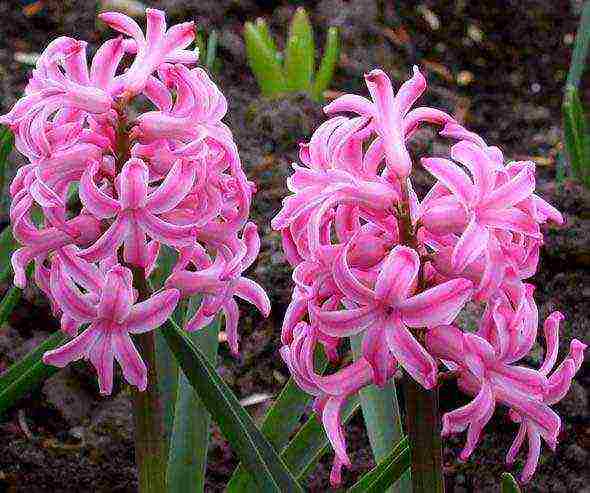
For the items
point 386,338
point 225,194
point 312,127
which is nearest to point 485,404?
point 386,338

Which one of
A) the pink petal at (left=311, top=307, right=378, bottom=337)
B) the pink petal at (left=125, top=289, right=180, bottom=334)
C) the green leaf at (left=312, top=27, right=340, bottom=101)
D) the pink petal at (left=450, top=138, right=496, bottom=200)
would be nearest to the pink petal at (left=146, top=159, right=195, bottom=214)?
the pink petal at (left=125, top=289, right=180, bottom=334)

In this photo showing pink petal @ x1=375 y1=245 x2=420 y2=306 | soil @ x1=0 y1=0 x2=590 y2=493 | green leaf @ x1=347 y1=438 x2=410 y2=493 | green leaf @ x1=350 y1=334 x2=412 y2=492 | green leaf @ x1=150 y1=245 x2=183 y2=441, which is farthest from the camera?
soil @ x1=0 y1=0 x2=590 y2=493

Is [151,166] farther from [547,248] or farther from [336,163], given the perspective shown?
[547,248]

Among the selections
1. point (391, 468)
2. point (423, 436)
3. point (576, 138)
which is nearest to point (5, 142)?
point (391, 468)

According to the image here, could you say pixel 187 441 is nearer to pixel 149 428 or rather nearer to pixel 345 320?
pixel 149 428

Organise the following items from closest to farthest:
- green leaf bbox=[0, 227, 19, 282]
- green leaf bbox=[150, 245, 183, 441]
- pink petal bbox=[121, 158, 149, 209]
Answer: pink petal bbox=[121, 158, 149, 209] → green leaf bbox=[150, 245, 183, 441] → green leaf bbox=[0, 227, 19, 282]

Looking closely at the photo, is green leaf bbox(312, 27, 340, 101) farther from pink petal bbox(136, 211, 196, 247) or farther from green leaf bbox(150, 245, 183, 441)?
pink petal bbox(136, 211, 196, 247)

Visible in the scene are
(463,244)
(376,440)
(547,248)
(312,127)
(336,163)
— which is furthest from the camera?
(312,127)
